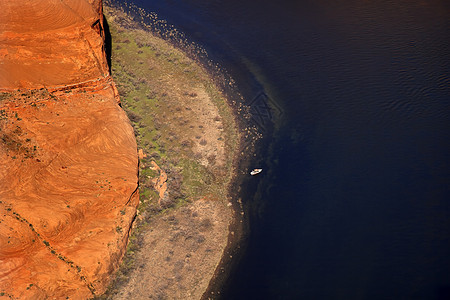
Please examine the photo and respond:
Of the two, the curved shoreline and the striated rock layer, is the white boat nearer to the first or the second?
the curved shoreline

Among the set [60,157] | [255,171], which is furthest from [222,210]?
[60,157]

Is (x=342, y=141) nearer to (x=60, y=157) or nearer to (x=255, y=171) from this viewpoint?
(x=255, y=171)

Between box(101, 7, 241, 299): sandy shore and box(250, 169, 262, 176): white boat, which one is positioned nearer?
box(101, 7, 241, 299): sandy shore

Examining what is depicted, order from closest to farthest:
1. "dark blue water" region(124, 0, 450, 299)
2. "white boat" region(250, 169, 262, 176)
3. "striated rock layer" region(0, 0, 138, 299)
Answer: "striated rock layer" region(0, 0, 138, 299) → "dark blue water" region(124, 0, 450, 299) → "white boat" region(250, 169, 262, 176)

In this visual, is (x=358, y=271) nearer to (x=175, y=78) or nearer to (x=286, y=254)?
(x=286, y=254)

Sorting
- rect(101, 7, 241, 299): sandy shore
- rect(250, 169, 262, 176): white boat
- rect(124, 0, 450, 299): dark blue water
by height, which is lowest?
rect(101, 7, 241, 299): sandy shore

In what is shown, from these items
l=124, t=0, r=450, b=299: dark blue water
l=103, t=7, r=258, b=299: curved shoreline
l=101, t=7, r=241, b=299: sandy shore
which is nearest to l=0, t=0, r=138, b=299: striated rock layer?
l=103, t=7, r=258, b=299: curved shoreline
